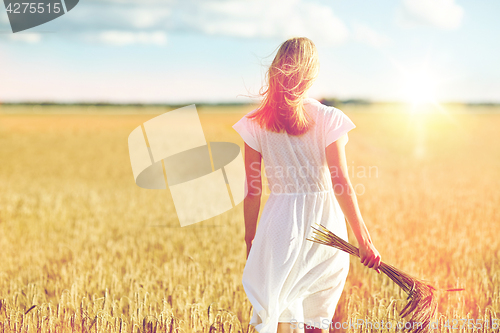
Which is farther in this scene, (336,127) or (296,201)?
(296,201)

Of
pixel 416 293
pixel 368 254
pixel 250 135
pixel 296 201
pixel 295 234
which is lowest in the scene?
pixel 416 293

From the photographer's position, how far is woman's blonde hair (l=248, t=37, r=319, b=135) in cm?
236

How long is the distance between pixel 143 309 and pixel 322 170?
218 cm

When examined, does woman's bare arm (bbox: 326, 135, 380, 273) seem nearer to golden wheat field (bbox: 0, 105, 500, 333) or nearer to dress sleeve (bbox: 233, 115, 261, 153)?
dress sleeve (bbox: 233, 115, 261, 153)

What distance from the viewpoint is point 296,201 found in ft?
8.40

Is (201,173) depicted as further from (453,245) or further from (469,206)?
(453,245)

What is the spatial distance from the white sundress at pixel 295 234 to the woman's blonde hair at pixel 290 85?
3.1 inches

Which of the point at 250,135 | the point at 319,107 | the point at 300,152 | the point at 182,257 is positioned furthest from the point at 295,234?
the point at 182,257

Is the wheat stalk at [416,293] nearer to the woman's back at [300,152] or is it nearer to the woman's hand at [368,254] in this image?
the woman's hand at [368,254]

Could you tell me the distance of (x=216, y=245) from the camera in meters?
6.15

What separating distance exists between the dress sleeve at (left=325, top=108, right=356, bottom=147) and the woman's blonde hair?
4.9 inches

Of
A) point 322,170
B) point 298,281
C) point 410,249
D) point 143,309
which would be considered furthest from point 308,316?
point 410,249

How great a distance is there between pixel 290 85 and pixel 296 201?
720mm

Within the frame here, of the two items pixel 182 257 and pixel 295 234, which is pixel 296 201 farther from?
pixel 182 257
